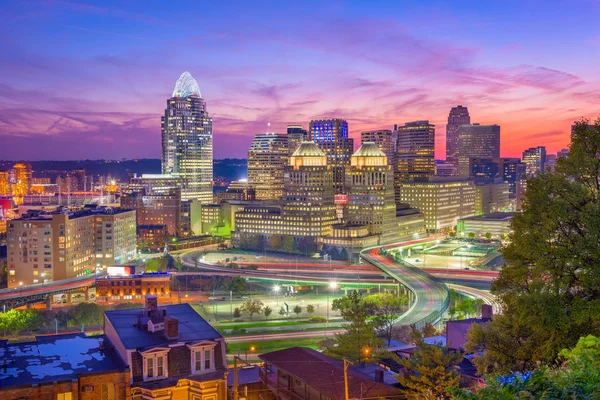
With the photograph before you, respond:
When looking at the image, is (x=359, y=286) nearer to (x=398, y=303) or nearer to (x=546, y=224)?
(x=398, y=303)

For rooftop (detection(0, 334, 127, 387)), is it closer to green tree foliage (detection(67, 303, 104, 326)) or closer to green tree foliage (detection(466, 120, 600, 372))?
green tree foliage (detection(466, 120, 600, 372))

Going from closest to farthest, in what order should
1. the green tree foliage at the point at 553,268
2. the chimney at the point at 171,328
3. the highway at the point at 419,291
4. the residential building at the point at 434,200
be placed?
the green tree foliage at the point at 553,268 < the chimney at the point at 171,328 < the highway at the point at 419,291 < the residential building at the point at 434,200

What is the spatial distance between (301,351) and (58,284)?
7655 cm

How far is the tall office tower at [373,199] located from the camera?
151 m

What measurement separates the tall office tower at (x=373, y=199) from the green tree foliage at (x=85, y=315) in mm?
81853

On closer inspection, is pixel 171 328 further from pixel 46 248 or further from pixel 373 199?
pixel 373 199

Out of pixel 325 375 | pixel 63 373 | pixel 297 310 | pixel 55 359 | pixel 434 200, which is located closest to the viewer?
pixel 63 373

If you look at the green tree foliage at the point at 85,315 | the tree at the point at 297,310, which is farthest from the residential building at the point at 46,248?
the tree at the point at 297,310

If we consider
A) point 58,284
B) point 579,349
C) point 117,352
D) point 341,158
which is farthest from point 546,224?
point 341,158

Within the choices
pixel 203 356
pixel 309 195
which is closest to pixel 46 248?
pixel 309 195

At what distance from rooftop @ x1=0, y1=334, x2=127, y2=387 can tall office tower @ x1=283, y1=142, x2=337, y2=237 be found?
115 m

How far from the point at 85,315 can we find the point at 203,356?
53.2 m

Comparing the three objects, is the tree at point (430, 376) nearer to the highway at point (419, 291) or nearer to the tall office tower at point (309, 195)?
the highway at point (419, 291)

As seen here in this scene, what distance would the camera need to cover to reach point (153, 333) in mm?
29500
